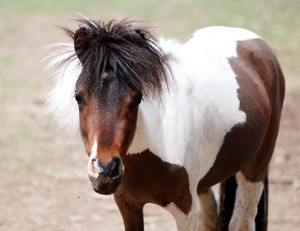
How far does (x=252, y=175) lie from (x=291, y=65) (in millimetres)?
5958

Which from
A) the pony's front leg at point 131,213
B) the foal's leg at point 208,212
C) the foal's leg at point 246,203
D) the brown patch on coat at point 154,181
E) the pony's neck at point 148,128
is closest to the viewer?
the pony's neck at point 148,128

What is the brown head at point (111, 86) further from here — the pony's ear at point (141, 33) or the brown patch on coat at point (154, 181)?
the brown patch on coat at point (154, 181)

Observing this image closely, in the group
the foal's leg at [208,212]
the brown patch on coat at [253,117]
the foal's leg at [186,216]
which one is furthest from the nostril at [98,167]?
the foal's leg at [208,212]

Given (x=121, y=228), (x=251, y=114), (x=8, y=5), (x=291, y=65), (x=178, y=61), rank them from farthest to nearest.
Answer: (x=8, y=5) < (x=291, y=65) < (x=121, y=228) < (x=251, y=114) < (x=178, y=61)

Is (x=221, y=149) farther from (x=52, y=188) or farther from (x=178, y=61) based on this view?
(x=52, y=188)

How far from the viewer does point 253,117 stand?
451 centimetres

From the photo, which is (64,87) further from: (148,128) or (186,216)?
(186,216)

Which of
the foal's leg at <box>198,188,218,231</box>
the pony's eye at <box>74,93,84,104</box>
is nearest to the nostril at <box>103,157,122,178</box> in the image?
the pony's eye at <box>74,93,84,104</box>

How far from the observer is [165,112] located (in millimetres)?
3922

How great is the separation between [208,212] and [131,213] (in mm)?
1307

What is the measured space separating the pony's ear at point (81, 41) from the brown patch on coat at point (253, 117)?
1.10 metres

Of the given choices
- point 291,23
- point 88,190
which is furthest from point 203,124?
point 291,23

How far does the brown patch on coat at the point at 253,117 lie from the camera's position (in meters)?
4.35

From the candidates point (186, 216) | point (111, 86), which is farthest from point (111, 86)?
point (186, 216)
